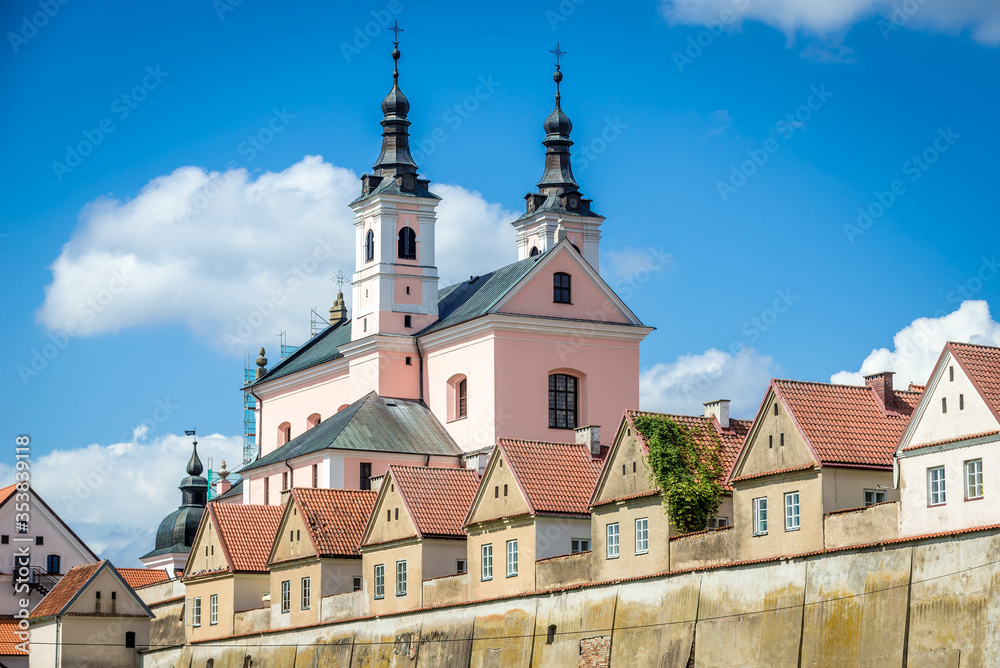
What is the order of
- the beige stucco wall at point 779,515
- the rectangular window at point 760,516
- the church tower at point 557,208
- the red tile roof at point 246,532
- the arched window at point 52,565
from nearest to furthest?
the beige stucco wall at point 779,515 → the rectangular window at point 760,516 → the red tile roof at point 246,532 → the arched window at point 52,565 → the church tower at point 557,208

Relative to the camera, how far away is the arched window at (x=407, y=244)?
2778 inches

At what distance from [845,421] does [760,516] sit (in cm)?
290

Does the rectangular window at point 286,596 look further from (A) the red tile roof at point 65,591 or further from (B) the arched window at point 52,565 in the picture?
(B) the arched window at point 52,565

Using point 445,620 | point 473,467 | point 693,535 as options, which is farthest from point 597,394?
point 693,535

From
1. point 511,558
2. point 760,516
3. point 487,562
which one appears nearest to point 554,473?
point 511,558

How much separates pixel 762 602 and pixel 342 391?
38087mm

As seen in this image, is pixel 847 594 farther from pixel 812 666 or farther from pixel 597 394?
pixel 597 394

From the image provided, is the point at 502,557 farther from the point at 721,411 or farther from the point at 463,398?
the point at 463,398

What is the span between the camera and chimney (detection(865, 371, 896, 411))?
4119cm

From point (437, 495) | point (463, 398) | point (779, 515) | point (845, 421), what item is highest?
point (463, 398)

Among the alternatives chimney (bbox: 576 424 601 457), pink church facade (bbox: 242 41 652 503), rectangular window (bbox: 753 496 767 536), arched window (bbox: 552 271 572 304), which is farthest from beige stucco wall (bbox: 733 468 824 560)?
arched window (bbox: 552 271 572 304)

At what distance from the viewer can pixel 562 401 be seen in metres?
65.4

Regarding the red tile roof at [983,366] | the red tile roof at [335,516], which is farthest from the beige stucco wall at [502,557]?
the red tile roof at [983,366]

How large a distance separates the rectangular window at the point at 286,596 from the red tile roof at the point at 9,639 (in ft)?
56.5
